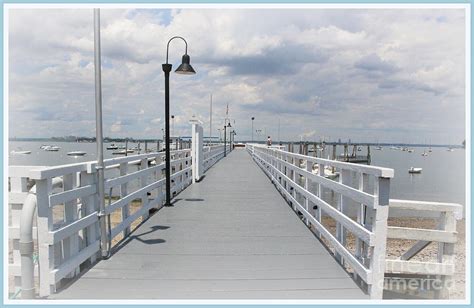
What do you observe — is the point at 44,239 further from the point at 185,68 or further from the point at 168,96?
the point at 185,68

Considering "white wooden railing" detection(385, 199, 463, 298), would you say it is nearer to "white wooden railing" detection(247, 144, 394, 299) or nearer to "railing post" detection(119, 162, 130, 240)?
"white wooden railing" detection(247, 144, 394, 299)

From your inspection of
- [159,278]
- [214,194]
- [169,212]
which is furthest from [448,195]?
[159,278]

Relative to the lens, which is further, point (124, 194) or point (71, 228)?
point (124, 194)

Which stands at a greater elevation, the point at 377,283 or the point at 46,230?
the point at 46,230

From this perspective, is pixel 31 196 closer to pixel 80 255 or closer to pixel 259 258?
pixel 80 255

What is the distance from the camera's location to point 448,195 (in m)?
40.5

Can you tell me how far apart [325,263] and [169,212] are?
380 cm

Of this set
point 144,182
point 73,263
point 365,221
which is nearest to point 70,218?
point 73,263

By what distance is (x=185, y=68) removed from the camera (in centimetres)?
873

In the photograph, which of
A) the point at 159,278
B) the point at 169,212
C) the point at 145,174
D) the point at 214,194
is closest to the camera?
the point at 159,278

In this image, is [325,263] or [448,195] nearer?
[325,263]

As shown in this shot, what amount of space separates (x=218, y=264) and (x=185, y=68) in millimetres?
5207

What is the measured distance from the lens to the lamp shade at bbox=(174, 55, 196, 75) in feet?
28.6

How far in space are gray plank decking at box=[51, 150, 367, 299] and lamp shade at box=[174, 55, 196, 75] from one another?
3.04 meters
